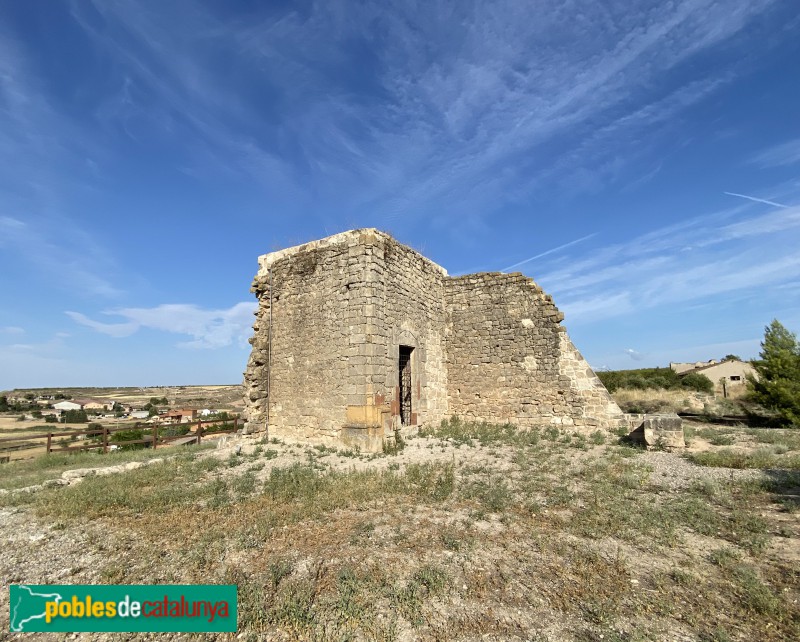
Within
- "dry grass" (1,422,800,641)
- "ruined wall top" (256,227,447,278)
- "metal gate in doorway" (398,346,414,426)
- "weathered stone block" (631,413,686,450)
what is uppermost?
"ruined wall top" (256,227,447,278)

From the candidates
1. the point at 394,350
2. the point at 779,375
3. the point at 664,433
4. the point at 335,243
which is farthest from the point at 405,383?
the point at 779,375

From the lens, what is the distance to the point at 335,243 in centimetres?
1009

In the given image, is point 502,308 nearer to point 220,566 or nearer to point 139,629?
point 220,566

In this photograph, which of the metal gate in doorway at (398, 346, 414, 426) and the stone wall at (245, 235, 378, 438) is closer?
the stone wall at (245, 235, 378, 438)

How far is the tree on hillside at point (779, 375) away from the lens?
511 inches

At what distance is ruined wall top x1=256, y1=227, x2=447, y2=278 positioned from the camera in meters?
9.62

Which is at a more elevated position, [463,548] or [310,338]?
[310,338]

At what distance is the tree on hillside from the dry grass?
10.3 meters

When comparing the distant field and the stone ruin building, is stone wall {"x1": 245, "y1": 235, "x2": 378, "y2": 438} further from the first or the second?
the distant field

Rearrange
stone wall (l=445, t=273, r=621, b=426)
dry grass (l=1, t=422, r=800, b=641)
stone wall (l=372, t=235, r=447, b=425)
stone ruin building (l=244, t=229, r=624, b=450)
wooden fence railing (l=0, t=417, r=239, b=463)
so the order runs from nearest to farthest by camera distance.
A: dry grass (l=1, t=422, r=800, b=641) < stone ruin building (l=244, t=229, r=624, b=450) < stone wall (l=372, t=235, r=447, b=425) < stone wall (l=445, t=273, r=621, b=426) < wooden fence railing (l=0, t=417, r=239, b=463)

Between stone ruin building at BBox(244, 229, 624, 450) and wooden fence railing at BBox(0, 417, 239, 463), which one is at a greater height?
stone ruin building at BBox(244, 229, 624, 450)

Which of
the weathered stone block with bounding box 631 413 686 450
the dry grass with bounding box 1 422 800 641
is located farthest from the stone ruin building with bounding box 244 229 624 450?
the dry grass with bounding box 1 422 800 641

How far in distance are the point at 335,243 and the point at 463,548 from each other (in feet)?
25.6

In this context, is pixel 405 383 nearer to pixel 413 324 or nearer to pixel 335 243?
pixel 413 324
